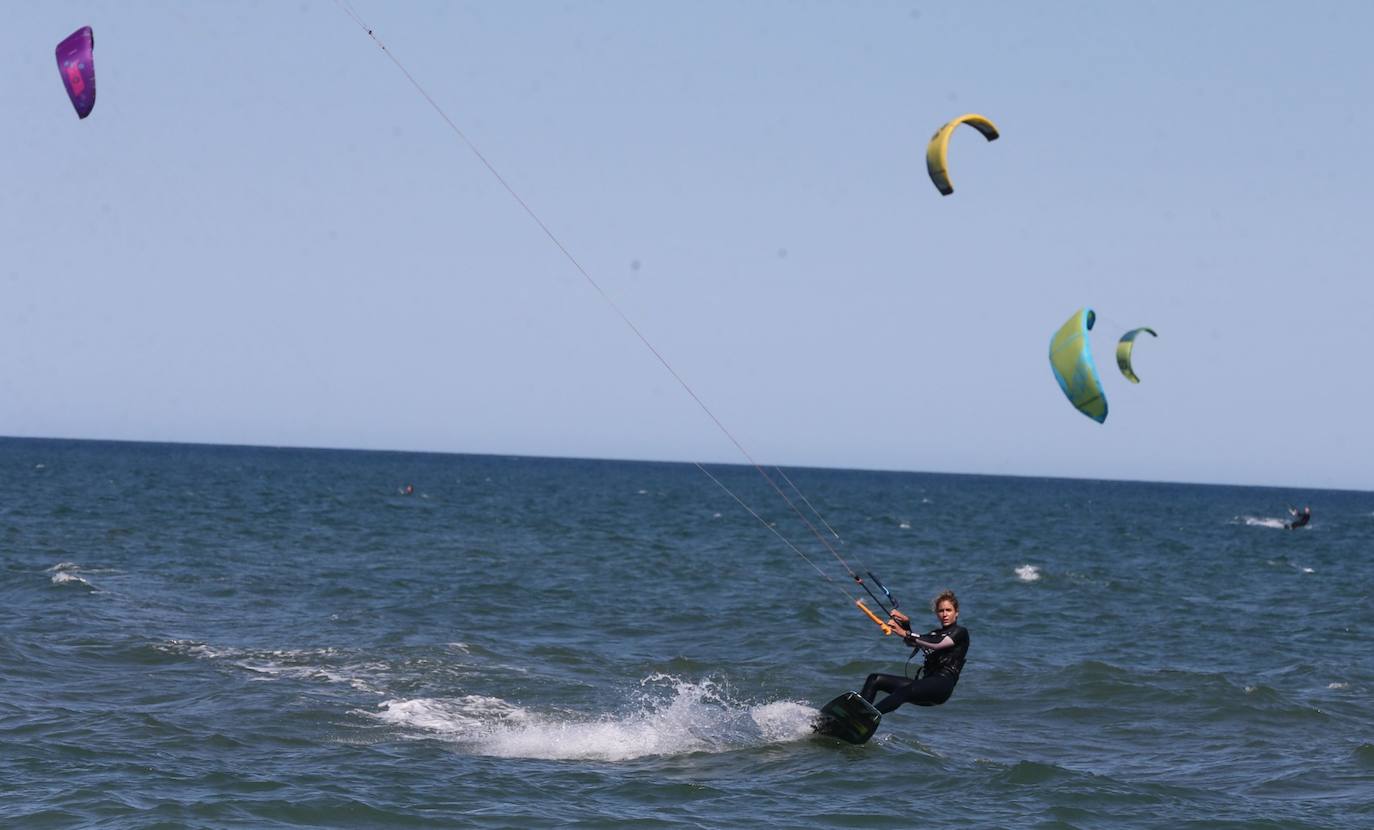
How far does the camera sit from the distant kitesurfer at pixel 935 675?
1380 cm

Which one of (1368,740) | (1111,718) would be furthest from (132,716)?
(1368,740)

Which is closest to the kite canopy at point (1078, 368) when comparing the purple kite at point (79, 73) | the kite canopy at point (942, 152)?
Answer: the kite canopy at point (942, 152)

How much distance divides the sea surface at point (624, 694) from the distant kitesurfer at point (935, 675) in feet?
2.25

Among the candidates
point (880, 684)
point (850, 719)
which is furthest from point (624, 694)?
point (880, 684)

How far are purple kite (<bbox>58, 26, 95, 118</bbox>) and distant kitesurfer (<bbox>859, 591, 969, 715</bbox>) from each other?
10813mm

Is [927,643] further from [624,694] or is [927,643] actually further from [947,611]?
[624,694]

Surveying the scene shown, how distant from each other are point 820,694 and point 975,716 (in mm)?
2079

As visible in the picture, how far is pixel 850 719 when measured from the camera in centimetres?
1462

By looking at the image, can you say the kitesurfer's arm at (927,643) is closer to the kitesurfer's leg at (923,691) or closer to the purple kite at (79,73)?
the kitesurfer's leg at (923,691)

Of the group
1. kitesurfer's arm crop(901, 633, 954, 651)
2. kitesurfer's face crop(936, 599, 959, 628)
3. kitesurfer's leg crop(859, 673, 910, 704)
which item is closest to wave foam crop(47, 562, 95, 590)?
kitesurfer's leg crop(859, 673, 910, 704)

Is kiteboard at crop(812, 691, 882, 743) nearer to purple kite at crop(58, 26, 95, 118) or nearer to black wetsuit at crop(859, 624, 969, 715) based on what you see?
black wetsuit at crop(859, 624, 969, 715)

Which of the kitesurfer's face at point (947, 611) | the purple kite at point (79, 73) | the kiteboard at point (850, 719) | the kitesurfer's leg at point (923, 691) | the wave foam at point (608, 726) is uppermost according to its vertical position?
the purple kite at point (79, 73)

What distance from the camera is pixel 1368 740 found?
639 inches

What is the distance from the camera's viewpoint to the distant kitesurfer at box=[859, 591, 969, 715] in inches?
543
